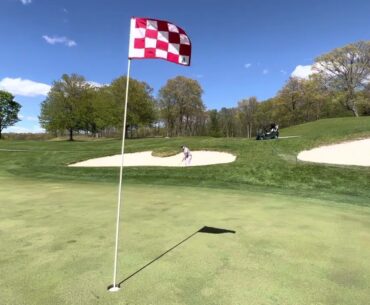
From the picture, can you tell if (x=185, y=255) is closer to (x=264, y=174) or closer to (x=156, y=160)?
(x=264, y=174)

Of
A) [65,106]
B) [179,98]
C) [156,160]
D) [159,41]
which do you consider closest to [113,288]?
[159,41]

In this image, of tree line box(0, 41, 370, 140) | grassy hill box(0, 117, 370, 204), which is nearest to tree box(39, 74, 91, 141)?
tree line box(0, 41, 370, 140)

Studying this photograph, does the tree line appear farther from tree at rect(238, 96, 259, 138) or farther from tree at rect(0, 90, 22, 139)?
tree at rect(238, 96, 259, 138)

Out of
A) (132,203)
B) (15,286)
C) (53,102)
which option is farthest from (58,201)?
(53,102)

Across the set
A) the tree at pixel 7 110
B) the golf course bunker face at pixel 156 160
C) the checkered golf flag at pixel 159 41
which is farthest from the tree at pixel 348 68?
the tree at pixel 7 110

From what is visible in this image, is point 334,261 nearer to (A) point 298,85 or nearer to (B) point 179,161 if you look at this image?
(B) point 179,161

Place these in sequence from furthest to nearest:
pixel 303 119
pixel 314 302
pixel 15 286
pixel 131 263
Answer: pixel 303 119 → pixel 131 263 → pixel 15 286 → pixel 314 302

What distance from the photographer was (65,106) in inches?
2418

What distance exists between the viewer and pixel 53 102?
201ft

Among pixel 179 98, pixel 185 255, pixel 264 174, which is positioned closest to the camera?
pixel 185 255

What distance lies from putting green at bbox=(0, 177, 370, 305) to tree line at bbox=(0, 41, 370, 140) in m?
49.4

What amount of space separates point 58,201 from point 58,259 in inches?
209

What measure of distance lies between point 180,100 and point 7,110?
39.6 meters

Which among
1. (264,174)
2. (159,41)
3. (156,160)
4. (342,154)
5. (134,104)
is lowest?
(156,160)
